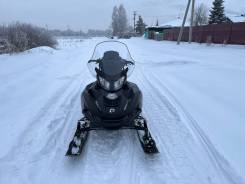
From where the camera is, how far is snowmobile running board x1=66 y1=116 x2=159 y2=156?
410 cm

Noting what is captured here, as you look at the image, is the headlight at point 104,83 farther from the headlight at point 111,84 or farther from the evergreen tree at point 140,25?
the evergreen tree at point 140,25

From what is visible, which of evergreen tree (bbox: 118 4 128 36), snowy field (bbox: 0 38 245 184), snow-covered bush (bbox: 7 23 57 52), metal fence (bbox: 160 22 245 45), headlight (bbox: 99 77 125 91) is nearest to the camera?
snowy field (bbox: 0 38 245 184)

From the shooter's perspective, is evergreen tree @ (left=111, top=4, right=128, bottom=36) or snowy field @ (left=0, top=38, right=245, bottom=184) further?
evergreen tree @ (left=111, top=4, right=128, bottom=36)

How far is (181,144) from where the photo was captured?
4.48 m

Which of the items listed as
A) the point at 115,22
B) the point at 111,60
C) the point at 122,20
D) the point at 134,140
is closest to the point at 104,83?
the point at 111,60

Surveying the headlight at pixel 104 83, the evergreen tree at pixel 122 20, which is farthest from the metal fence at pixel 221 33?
the evergreen tree at pixel 122 20

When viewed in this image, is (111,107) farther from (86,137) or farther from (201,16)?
(201,16)

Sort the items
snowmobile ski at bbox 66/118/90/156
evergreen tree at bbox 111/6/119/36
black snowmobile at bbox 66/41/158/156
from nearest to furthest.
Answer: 1. snowmobile ski at bbox 66/118/90/156
2. black snowmobile at bbox 66/41/158/156
3. evergreen tree at bbox 111/6/119/36

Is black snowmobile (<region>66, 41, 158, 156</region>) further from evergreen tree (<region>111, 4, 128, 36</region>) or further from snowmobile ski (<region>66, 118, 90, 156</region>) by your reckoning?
evergreen tree (<region>111, 4, 128, 36</region>)

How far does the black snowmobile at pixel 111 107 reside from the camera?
4.30m

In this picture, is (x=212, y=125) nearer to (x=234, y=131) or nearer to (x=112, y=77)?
(x=234, y=131)

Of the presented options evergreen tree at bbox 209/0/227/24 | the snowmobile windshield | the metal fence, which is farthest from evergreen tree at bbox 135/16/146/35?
the snowmobile windshield

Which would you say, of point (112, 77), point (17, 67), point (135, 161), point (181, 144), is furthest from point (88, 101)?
point (17, 67)

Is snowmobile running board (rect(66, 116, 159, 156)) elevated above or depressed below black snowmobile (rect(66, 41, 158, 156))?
below
